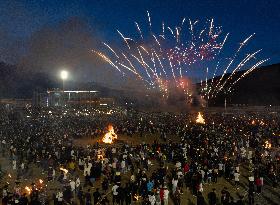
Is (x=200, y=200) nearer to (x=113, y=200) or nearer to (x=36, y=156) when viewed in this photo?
(x=113, y=200)

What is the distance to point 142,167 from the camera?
22938 mm

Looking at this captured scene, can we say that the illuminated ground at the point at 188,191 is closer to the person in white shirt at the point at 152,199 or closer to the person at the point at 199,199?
the person at the point at 199,199

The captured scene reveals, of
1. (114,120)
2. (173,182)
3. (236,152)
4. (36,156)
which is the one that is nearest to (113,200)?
(173,182)

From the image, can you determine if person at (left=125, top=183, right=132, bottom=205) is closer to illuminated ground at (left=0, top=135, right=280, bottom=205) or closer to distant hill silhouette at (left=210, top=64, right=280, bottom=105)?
illuminated ground at (left=0, top=135, right=280, bottom=205)

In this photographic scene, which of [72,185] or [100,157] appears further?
[100,157]

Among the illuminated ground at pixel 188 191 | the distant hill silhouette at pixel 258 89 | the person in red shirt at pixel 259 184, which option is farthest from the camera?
the distant hill silhouette at pixel 258 89

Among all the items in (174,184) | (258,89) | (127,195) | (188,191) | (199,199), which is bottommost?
(188,191)

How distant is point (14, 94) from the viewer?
157625 mm

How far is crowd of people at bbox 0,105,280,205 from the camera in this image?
53.9 feet

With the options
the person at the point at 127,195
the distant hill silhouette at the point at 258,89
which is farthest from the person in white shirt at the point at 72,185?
the distant hill silhouette at the point at 258,89

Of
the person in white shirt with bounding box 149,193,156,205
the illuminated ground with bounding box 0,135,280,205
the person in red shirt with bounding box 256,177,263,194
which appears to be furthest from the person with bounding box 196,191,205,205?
the person in red shirt with bounding box 256,177,263,194

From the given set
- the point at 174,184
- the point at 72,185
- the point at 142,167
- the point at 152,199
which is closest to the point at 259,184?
the point at 174,184

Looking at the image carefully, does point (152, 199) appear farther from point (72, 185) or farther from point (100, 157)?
point (100, 157)

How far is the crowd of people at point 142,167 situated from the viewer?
→ 16.4m
